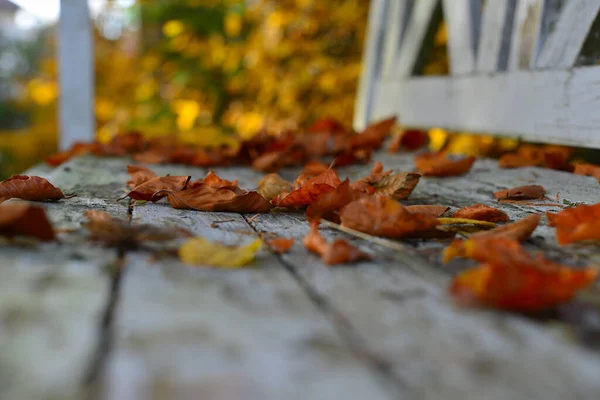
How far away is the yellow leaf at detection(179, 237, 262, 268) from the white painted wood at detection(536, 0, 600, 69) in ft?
4.94

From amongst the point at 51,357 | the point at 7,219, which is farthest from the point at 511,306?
the point at 7,219

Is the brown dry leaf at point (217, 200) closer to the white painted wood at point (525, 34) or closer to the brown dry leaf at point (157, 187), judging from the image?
the brown dry leaf at point (157, 187)

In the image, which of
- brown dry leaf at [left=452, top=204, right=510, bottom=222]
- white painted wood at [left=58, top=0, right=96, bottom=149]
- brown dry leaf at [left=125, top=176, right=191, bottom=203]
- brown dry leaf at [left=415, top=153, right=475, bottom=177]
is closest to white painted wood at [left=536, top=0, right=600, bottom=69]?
brown dry leaf at [left=415, top=153, right=475, bottom=177]

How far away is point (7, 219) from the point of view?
0.77 m

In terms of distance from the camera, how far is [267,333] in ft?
1.90

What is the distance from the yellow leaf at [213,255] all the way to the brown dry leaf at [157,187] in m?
0.42

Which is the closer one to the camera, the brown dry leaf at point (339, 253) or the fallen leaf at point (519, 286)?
the fallen leaf at point (519, 286)

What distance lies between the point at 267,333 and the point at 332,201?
1.69 feet

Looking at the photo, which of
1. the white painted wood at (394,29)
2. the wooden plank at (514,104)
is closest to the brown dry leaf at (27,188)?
the wooden plank at (514,104)

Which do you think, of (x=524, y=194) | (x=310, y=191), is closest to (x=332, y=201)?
(x=310, y=191)

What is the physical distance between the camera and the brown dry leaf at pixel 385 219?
94 centimetres

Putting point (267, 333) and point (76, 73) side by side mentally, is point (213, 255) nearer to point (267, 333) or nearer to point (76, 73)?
point (267, 333)

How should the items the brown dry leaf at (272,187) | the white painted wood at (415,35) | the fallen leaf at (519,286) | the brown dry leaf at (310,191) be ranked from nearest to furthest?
the fallen leaf at (519,286) < the brown dry leaf at (310,191) < the brown dry leaf at (272,187) < the white painted wood at (415,35)

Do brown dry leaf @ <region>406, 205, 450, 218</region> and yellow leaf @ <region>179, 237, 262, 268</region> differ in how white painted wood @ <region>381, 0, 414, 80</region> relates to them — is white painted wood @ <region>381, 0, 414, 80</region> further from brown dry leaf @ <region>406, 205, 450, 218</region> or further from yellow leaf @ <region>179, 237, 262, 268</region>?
yellow leaf @ <region>179, 237, 262, 268</region>
